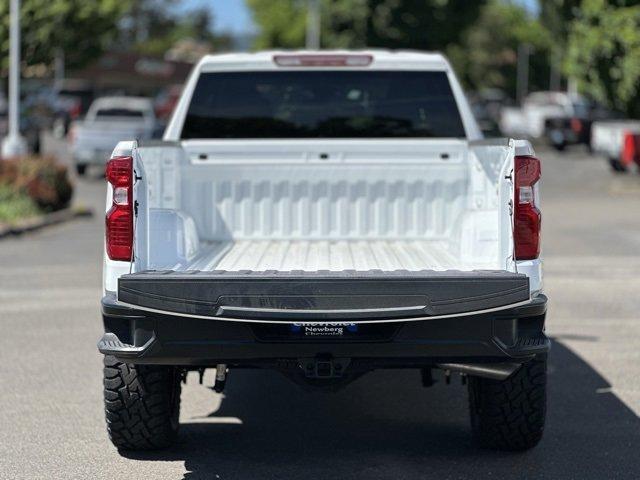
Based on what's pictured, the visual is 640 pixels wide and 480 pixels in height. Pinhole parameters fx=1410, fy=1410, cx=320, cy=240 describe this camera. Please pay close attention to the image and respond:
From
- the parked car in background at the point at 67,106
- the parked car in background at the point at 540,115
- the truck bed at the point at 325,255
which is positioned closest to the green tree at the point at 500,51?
the parked car in background at the point at 67,106

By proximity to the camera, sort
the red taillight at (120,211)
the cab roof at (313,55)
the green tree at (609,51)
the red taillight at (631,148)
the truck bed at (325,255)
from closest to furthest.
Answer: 1. the red taillight at (120,211)
2. the truck bed at (325,255)
3. the cab roof at (313,55)
4. the red taillight at (631,148)
5. the green tree at (609,51)

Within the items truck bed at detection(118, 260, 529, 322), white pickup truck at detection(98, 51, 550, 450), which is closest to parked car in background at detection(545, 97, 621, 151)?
white pickup truck at detection(98, 51, 550, 450)

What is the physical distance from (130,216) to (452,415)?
2.46 meters

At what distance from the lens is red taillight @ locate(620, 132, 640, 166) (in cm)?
2800

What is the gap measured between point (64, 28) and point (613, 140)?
13.1 m

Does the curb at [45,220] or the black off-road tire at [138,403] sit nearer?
the black off-road tire at [138,403]

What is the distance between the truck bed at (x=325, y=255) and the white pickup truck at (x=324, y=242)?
2 centimetres

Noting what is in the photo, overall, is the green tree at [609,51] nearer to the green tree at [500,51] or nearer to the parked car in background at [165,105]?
the parked car in background at [165,105]

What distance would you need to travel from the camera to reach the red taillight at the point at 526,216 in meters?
6.28

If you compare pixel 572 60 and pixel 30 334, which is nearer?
pixel 30 334

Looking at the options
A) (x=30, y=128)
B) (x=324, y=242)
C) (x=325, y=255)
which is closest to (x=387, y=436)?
(x=325, y=255)

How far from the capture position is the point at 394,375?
9.11 meters

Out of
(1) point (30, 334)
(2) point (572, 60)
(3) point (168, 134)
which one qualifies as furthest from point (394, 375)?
(2) point (572, 60)

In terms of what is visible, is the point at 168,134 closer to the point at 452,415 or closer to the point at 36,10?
the point at 452,415
